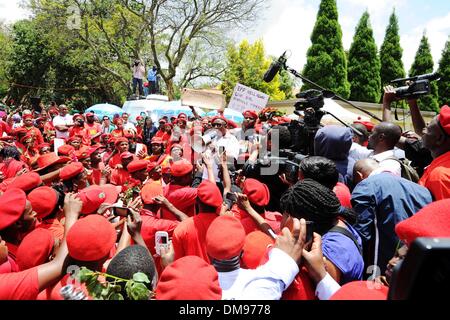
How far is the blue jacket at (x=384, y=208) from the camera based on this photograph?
2.33 meters

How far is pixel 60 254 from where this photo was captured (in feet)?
6.83

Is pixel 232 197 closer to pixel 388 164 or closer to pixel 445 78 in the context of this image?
pixel 388 164

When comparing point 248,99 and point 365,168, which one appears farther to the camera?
point 248,99

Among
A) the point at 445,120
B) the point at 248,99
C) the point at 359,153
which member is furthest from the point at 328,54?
the point at 445,120

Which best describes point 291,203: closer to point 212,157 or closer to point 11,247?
point 11,247

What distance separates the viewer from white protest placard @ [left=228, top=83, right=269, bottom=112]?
639 centimetres

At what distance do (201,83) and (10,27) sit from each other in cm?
1876

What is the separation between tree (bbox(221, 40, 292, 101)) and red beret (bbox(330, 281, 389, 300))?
2757 centimetres

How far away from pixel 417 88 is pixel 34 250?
346 centimetres

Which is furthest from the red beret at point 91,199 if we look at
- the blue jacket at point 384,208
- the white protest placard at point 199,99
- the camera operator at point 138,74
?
the camera operator at point 138,74

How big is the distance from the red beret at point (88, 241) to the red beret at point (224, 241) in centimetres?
60

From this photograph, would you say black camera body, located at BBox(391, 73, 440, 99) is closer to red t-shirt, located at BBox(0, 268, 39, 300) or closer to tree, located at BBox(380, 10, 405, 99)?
red t-shirt, located at BBox(0, 268, 39, 300)

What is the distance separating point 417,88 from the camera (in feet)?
11.4

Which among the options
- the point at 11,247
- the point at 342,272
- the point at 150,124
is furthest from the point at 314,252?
the point at 150,124
